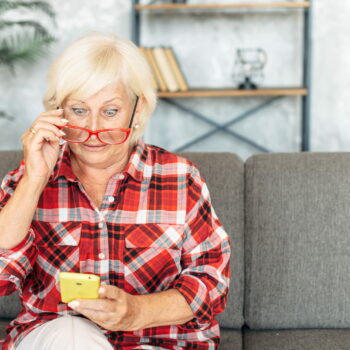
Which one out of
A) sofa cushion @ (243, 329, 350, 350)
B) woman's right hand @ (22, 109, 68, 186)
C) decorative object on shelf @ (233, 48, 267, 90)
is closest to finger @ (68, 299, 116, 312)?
woman's right hand @ (22, 109, 68, 186)

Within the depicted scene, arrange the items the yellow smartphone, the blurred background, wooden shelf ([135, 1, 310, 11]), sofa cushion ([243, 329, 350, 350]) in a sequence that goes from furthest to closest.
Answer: the blurred background, wooden shelf ([135, 1, 310, 11]), sofa cushion ([243, 329, 350, 350]), the yellow smartphone

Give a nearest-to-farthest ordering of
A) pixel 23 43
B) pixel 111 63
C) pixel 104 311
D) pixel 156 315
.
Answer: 1. pixel 104 311
2. pixel 156 315
3. pixel 111 63
4. pixel 23 43

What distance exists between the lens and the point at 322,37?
3.62 meters

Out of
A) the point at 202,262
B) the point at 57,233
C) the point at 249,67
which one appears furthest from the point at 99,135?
the point at 249,67

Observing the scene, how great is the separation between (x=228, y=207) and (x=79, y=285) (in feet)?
2.10

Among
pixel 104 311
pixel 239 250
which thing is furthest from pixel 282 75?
pixel 104 311

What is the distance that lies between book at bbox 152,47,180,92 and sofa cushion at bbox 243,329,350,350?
2.05 m

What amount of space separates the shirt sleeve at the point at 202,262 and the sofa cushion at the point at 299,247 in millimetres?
253

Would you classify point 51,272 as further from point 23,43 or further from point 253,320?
point 23,43

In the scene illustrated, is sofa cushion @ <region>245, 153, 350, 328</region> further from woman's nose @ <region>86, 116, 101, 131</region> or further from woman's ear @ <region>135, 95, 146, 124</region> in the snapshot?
woman's nose @ <region>86, 116, 101, 131</region>

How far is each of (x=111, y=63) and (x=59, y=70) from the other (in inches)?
4.6

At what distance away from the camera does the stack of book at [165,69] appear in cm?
335

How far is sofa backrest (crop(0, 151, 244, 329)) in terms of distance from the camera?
1.58 m

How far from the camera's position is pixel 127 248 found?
4.34ft
